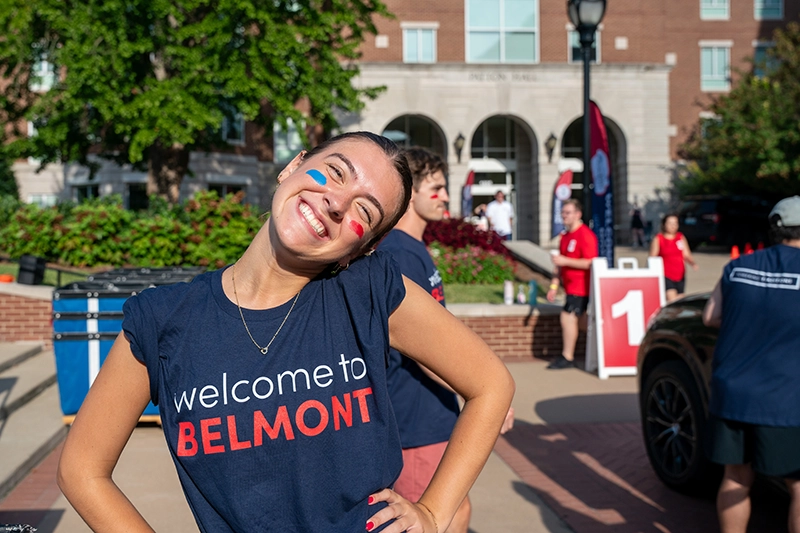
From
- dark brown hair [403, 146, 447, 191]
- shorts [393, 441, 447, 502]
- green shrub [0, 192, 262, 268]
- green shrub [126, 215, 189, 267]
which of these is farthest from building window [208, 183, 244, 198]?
shorts [393, 441, 447, 502]

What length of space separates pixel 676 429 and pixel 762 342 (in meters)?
1.61

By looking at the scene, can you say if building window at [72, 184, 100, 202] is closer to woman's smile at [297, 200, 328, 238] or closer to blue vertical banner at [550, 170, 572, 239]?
blue vertical banner at [550, 170, 572, 239]

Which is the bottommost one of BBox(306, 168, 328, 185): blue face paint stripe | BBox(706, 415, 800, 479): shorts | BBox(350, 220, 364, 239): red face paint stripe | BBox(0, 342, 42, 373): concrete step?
BBox(0, 342, 42, 373): concrete step

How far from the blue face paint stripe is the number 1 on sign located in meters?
8.04

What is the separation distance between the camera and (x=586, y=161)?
10594mm

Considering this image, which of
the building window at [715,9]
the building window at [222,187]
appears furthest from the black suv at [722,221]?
the building window at [222,187]

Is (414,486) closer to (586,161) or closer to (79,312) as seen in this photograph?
(79,312)

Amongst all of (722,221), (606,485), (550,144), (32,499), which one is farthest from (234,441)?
(550,144)

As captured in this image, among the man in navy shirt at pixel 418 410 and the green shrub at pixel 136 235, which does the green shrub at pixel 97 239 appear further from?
the man in navy shirt at pixel 418 410

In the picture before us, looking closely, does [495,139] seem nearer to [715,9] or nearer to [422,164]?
[715,9]

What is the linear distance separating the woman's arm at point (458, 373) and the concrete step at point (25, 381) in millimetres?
6035

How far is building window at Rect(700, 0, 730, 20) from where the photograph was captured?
36594 mm

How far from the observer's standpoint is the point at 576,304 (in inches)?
375

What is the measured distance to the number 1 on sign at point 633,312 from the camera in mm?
9214
